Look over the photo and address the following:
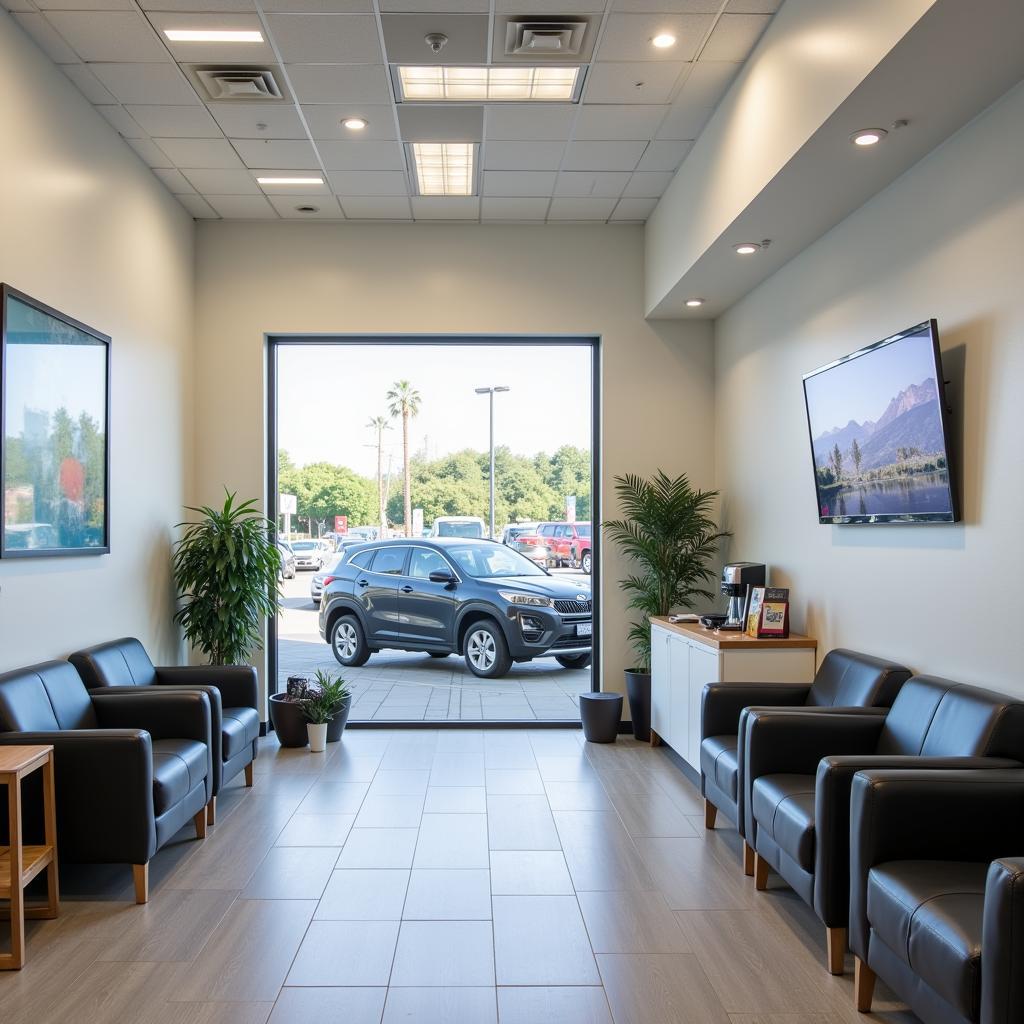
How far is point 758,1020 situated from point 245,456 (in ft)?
17.1

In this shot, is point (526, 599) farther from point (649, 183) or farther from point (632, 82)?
point (632, 82)

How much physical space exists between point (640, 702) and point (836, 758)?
3.53 m

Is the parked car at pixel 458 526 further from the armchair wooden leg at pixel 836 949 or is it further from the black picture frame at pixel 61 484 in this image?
the armchair wooden leg at pixel 836 949

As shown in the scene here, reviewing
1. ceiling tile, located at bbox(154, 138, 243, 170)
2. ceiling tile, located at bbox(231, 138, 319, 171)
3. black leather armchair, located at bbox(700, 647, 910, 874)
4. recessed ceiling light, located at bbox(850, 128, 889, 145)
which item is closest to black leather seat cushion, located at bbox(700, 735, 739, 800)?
black leather armchair, located at bbox(700, 647, 910, 874)


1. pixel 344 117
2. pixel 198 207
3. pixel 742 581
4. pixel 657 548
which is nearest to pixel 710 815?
pixel 742 581

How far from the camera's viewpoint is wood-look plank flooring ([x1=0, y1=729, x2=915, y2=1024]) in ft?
9.43

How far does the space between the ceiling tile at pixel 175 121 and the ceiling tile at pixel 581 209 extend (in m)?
2.32

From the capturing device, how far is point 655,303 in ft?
21.8

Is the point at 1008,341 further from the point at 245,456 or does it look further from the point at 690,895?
the point at 245,456

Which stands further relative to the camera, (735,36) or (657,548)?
(657,548)

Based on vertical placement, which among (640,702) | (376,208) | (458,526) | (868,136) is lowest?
(640,702)

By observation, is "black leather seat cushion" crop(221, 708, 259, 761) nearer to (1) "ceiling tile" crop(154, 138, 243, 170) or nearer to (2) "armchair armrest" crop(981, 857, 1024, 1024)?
(1) "ceiling tile" crop(154, 138, 243, 170)

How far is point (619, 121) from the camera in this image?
5.20m

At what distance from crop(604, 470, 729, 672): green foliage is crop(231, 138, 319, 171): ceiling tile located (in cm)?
301
